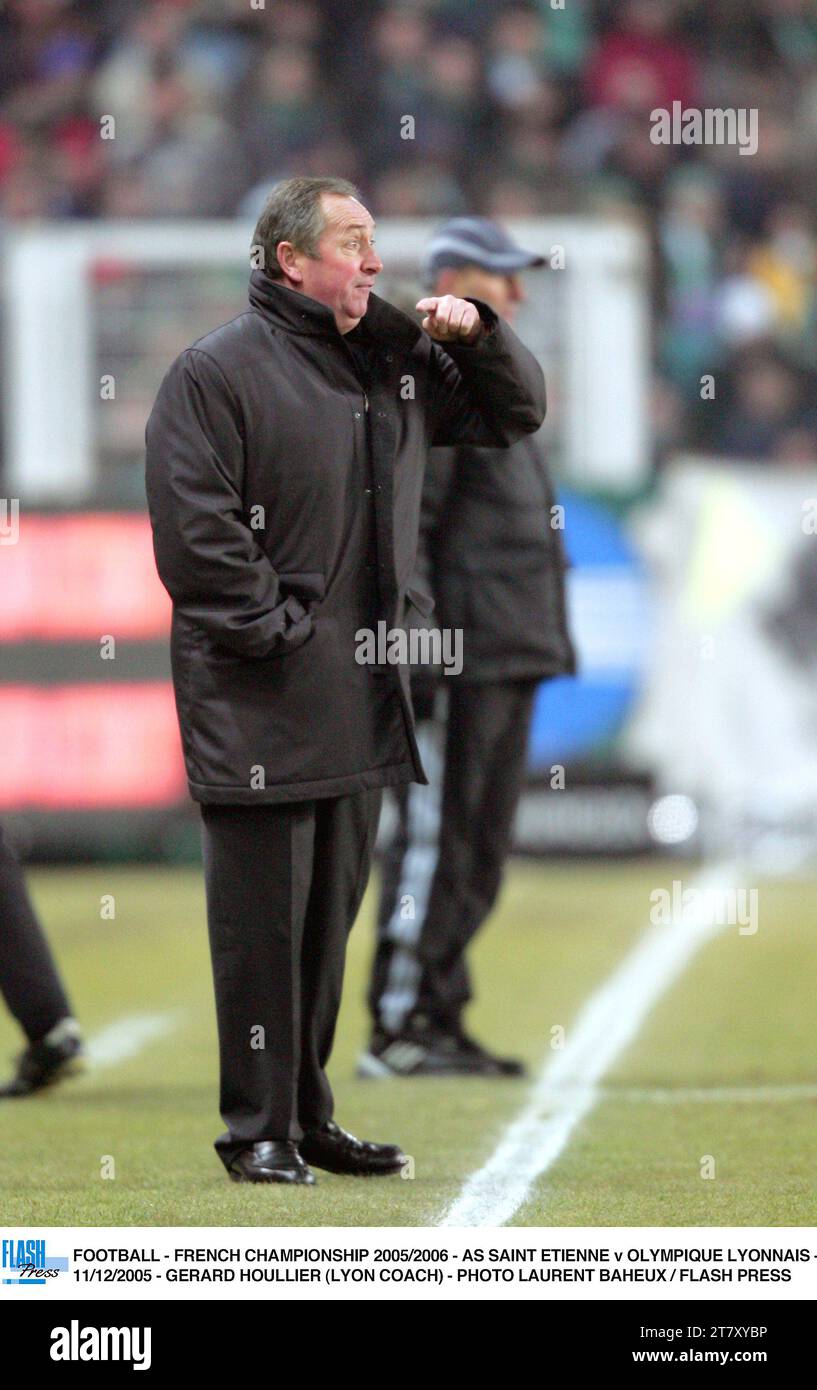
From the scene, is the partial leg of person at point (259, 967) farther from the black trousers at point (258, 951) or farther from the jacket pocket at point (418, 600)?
the jacket pocket at point (418, 600)

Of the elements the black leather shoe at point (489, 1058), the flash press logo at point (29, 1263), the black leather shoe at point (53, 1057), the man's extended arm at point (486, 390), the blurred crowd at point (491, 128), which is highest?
the blurred crowd at point (491, 128)

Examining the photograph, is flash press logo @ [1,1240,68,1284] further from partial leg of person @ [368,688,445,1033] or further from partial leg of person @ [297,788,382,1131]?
partial leg of person @ [368,688,445,1033]

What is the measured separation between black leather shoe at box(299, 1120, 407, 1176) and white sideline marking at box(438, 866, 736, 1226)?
0.17 meters

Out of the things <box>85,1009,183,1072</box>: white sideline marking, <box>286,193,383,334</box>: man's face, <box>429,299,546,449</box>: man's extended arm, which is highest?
<box>286,193,383,334</box>: man's face

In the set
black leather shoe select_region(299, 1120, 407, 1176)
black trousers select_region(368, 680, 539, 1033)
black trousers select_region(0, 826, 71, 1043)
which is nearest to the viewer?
black leather shoe select_region(299, 1120, 407, 1176)

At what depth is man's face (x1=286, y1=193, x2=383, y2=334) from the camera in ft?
14.9

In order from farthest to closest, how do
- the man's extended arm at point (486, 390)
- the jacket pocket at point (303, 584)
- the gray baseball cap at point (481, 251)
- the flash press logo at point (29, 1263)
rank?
the gray baseball cap at point (481, 251)
the man's extended arm at point (486, 390)
the jacket pocket at point (303, 584)
the flash press logo at point (29, 1263)

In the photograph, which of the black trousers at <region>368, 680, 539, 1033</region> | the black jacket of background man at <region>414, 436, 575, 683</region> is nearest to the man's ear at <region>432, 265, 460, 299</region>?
the black jacket of background man at <region>414, 436, 575, 683</region>

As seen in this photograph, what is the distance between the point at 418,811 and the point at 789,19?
443 inches

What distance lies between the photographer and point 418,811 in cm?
652

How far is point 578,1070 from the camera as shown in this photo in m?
6.37

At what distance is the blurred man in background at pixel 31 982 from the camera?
5.82m

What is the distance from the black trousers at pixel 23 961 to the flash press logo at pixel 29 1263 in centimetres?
191

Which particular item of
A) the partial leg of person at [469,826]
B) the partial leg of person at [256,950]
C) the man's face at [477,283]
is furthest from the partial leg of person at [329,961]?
the man's face at [477,283]
